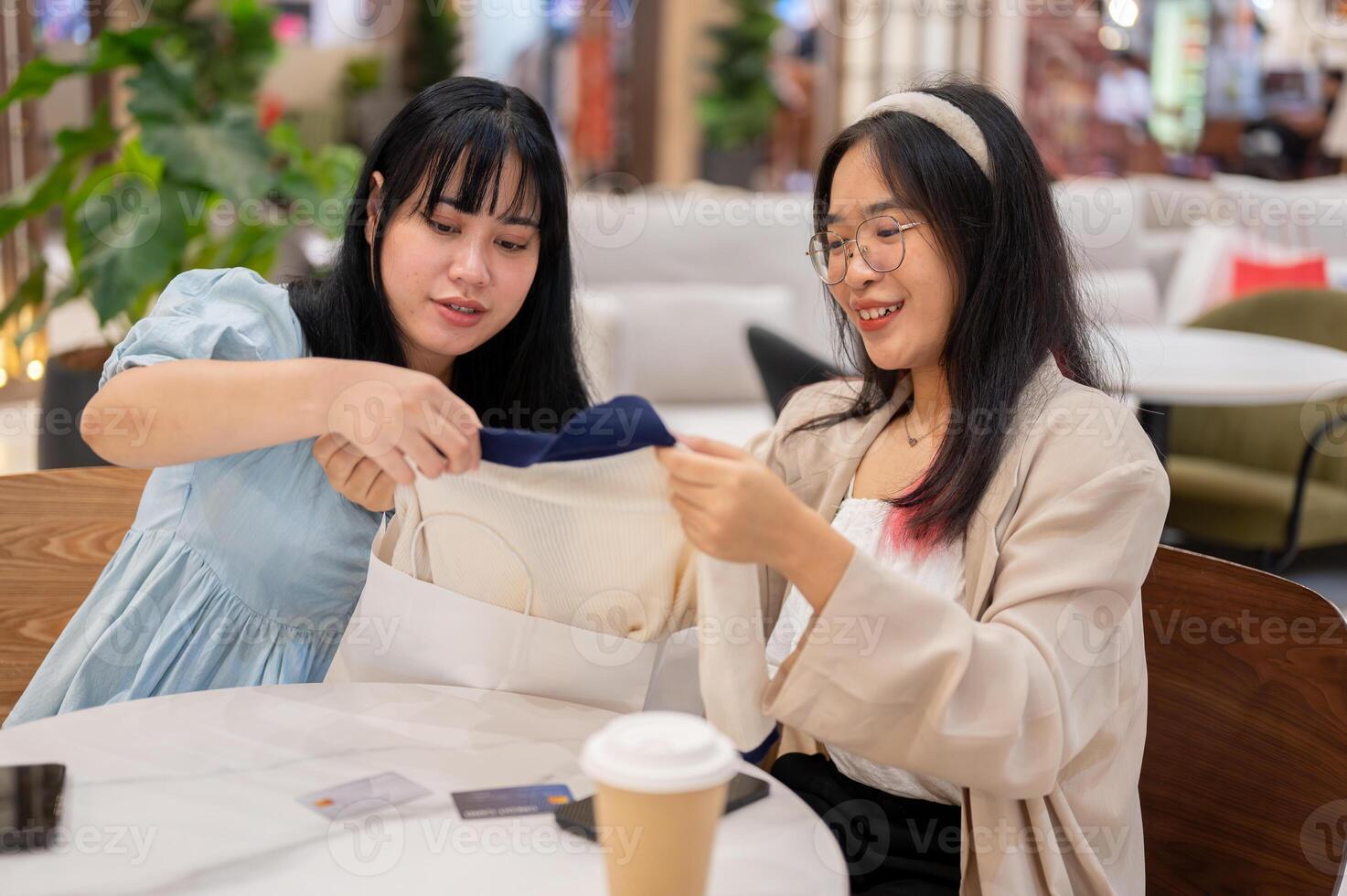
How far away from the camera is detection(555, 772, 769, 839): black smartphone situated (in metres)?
1.07

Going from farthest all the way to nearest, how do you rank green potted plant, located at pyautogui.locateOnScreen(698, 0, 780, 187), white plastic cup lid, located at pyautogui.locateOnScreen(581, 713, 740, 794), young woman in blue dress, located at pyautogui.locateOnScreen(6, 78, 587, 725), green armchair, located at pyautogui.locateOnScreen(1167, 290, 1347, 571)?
green potted plant, located at pyautogui.locateOnScreen(698, 0, 780, 187), green armchair, located at pyautogui.locateOnScreen(1167, 290, 1347, 571), young woman in blue dress, located at pyautogui.locateOnScreen(6, 78, 587, 725), white plastic cup lid, located at pyautogui.locateOnScreen(581, 713, 740, 794)

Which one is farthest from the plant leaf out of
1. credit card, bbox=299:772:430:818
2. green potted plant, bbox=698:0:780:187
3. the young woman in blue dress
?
green potted plant, bbox=698:0:780:187

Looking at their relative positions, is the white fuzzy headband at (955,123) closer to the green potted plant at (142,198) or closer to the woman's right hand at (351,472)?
the woman's right hand at (351,472)

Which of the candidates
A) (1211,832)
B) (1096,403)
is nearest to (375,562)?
(1096,403)

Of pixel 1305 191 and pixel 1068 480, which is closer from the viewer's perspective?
pixel 1068 480

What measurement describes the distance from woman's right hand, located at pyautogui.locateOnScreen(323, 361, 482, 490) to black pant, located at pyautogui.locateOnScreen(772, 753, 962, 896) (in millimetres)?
566

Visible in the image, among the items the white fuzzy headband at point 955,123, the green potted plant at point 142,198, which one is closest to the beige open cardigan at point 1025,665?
the white fuzzy headband at point 955,123

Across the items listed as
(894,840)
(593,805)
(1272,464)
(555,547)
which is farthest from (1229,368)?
(593,805)

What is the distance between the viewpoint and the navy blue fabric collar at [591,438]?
44.9 inches

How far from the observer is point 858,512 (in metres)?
1.55

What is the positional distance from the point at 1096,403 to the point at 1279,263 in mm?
4668

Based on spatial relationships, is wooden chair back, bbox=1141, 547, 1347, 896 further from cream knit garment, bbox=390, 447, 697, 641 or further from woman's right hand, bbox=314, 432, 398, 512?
woman's right hand, bbox=314, 432, 398, 512

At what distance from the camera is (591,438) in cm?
118

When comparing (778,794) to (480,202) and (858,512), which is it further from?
(480,202)
